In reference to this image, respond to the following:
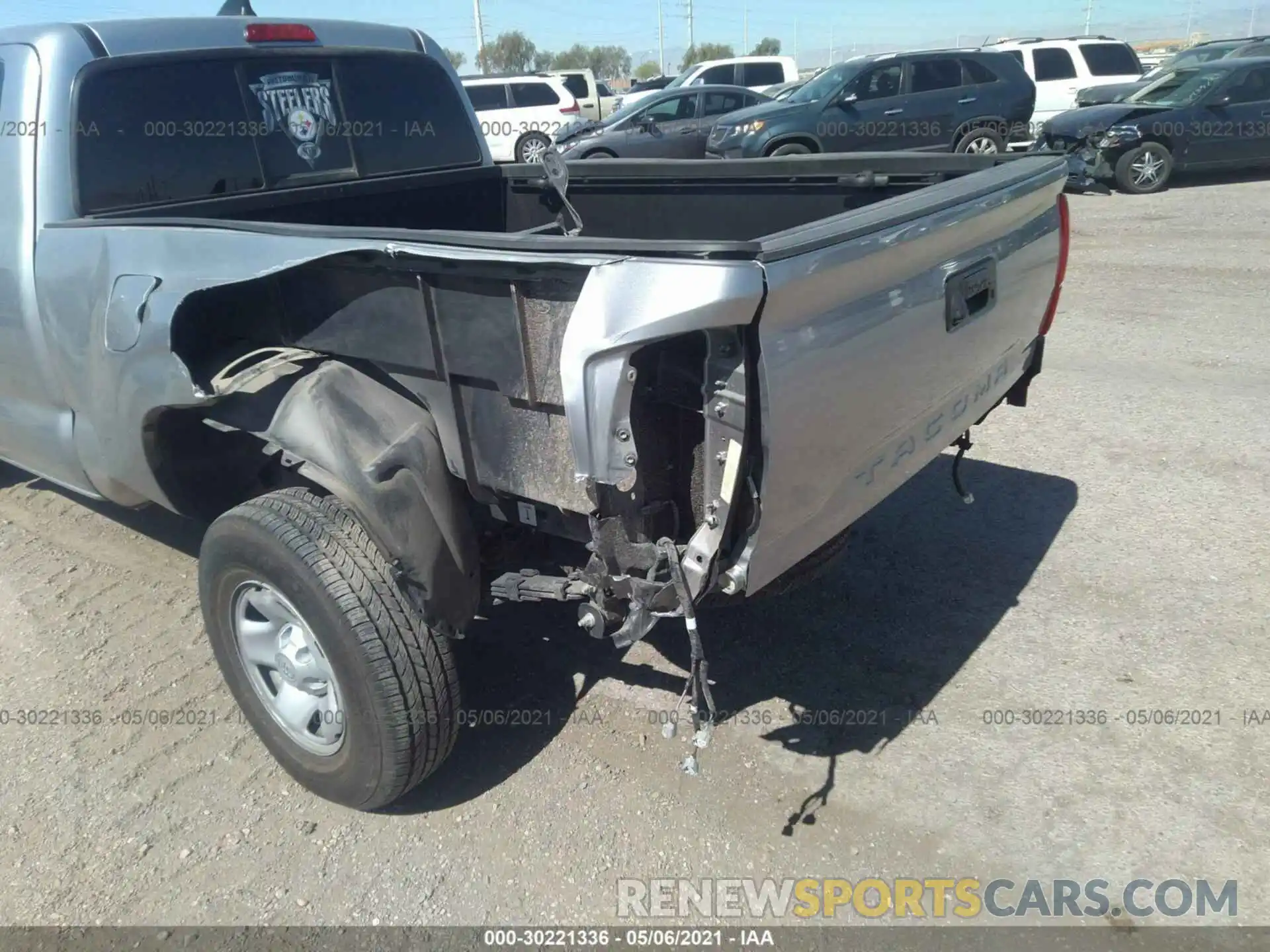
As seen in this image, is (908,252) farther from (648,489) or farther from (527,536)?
(527,536)

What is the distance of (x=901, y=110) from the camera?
13.2 meters

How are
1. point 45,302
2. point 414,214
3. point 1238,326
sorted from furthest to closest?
point 1238,326 → point 414,214 → point 45,302

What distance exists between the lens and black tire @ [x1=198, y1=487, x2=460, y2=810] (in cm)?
243

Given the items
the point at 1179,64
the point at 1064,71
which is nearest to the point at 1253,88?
the point at 1179,64

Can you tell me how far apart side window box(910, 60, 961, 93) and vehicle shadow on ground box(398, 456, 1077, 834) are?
35.9 ft

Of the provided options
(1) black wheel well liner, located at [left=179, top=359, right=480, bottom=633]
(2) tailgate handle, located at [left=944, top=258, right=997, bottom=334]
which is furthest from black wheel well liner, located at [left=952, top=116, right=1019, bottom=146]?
(1) black wheel well liner, located at [left=179, top=359, right=480, bottom=633]

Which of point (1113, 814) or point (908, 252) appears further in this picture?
point (1113, 814)

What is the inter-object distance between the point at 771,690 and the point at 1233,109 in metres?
13.1

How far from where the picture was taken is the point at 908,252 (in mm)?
2246

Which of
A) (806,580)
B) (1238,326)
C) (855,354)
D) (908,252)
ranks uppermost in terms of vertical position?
(908,252)

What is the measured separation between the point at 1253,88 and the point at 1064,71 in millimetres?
3834

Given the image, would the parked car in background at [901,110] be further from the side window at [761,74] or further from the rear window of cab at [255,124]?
the rear window of cab at [255,124]

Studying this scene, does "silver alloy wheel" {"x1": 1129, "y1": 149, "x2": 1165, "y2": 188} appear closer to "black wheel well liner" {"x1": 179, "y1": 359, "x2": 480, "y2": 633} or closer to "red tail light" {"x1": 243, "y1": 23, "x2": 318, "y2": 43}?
"red tail light" {"x1": 243, "y1": 23, "x2": 318, "y2": 43}

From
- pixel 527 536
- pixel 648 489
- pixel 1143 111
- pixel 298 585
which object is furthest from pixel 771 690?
pixel 1143 111
